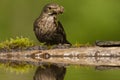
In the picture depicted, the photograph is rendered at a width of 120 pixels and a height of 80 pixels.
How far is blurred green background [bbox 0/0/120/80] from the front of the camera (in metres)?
18.2

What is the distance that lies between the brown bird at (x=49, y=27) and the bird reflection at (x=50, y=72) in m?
1.77

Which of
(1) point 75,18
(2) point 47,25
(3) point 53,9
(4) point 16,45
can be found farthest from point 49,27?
(1) point 75,18

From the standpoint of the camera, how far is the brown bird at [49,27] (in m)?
13.2

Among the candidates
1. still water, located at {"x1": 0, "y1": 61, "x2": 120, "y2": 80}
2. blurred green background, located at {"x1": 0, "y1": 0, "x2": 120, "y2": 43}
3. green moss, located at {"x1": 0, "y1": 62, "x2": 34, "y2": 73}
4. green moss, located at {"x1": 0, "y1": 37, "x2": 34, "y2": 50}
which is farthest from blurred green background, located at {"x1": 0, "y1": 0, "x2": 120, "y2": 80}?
still water, located at {"x1": 0, "y1": 61, "x2": 120, "y2": 80}

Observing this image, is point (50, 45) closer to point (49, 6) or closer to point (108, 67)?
point (49, 6)

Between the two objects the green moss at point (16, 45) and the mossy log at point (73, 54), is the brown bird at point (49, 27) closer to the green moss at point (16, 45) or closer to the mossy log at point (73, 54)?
the green moss at point (16, 45)

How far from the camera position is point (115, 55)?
41.4 ft

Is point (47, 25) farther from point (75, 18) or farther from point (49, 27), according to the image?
point (75, 18)

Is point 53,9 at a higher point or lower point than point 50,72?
higher

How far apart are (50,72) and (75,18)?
869 cm

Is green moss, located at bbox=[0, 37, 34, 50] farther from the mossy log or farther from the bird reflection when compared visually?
the bird reflection

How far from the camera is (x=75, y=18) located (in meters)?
19.2

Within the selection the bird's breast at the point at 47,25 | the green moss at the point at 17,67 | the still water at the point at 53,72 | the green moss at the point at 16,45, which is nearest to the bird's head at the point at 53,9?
the bird's breast at the point at 47,25

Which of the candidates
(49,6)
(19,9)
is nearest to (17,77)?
(49,6)
